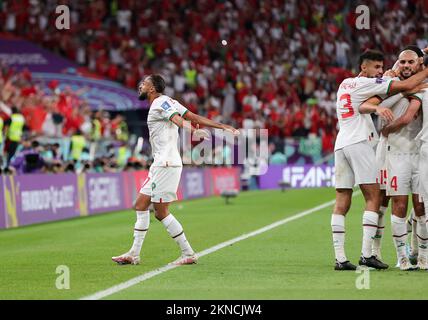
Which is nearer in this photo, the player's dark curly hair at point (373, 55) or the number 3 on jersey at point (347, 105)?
the player's dark curly hair at point (373, 55)

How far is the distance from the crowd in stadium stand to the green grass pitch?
54.0 ft

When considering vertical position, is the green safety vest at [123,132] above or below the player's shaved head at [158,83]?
above

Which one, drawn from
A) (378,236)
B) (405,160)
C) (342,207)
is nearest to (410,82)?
(405,160)

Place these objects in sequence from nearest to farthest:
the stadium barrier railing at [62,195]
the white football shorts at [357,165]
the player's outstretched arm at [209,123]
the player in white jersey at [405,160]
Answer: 1. the player in white jersey at [405,160]
2. the white football shorts at [357,165]
3. the player's outstretched arm at [209,123]
4. the stadium barrier railing at [62,195]

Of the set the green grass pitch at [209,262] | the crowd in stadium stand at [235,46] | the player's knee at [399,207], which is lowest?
the green grass pitch at [209,262]

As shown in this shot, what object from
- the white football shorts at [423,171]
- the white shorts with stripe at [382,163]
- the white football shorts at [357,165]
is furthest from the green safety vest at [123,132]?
the white football shorts at [423,171]

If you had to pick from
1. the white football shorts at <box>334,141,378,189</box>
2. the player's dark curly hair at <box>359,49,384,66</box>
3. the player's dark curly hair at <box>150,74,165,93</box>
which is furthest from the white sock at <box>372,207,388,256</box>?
the player's dark curly hair at <box>150,74,165,93</box>

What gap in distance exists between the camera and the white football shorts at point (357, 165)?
11445 mm

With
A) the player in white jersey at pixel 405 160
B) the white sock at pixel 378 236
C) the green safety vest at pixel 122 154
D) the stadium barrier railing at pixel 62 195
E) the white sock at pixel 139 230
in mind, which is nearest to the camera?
the player in white jersey at pixel 405 160

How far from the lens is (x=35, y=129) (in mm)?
28156

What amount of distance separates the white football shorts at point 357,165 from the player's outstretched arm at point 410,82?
2.56ft

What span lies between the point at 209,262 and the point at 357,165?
248 cm

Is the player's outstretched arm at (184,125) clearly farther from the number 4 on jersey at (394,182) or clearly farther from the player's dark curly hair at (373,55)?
the number 4 on jersey at (394,182)

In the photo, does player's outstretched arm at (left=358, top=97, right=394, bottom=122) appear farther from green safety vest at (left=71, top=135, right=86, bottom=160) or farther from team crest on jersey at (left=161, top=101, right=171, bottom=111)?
green safety vest at (left=71, top=135, right=86, bottom=160)
